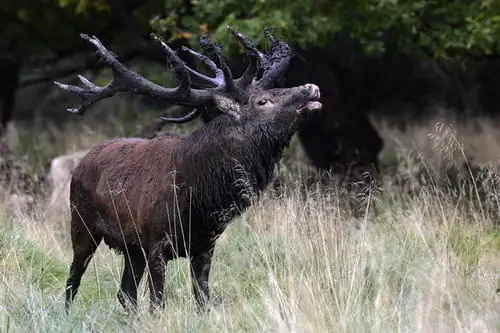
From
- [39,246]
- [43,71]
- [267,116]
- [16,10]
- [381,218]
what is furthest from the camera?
[43,71]

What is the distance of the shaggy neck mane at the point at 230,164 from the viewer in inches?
273

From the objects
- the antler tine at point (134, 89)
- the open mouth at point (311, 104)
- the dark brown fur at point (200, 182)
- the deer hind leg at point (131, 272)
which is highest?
the antler tine at point (134, 89)

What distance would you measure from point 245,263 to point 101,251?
207cm

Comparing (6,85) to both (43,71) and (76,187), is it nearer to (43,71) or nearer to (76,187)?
(43,71)

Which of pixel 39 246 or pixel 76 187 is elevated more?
pixel 76 187

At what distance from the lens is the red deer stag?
6.89 m

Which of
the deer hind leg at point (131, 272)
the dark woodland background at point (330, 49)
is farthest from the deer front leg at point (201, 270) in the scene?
the dark woodland background at point (330, 49)

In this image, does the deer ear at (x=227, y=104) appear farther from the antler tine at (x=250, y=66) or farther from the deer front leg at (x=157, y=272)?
the deer front leg at (x=157, y=272)

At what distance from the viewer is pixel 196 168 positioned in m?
7.03

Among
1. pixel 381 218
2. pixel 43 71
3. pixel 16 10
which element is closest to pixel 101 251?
pixel 381 218

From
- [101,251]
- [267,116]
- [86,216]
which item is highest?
[267,116]

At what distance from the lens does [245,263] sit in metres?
7.88

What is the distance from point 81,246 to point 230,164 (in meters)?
1.57

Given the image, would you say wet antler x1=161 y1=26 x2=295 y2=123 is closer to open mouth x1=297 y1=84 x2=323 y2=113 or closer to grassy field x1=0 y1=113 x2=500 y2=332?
open mouth x1=297 y1=84 x2=323 y2=113
